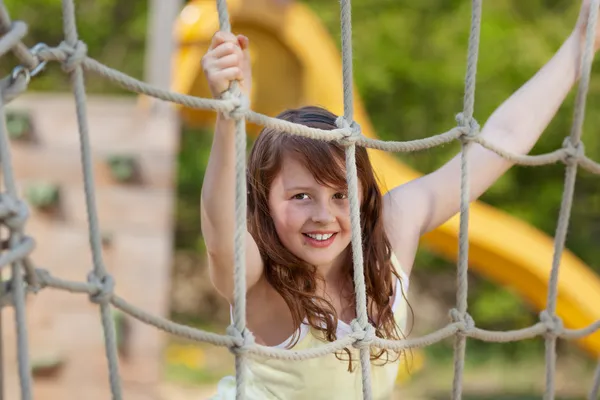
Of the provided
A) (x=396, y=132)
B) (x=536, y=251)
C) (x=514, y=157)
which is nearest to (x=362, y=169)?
(x=514, y=157)

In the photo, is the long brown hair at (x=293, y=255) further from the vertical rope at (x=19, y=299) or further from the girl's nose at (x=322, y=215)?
the vertical rope at (x=19, y=299)

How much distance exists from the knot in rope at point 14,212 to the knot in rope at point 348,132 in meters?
0.34

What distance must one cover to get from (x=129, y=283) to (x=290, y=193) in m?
1.60

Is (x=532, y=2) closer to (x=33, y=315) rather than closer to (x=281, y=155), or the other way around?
(x=33, y=315)

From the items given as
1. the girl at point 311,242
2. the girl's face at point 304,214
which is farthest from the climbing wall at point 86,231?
the girl's face at point 304,214

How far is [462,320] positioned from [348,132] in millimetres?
293

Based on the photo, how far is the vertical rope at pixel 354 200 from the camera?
89cm

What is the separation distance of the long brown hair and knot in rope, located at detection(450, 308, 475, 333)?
75 millimetres

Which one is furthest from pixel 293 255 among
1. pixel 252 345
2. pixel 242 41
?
pixel 242 41

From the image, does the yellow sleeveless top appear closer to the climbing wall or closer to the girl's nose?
the girl's nose

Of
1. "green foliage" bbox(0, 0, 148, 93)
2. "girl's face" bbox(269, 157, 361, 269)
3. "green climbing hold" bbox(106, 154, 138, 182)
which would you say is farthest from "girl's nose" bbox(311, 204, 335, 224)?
"green foliage" bbox(0, 0, 148, 93)

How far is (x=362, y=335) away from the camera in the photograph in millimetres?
912

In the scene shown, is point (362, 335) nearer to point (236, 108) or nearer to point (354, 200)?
point (354, 200)

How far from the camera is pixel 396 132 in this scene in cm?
487
